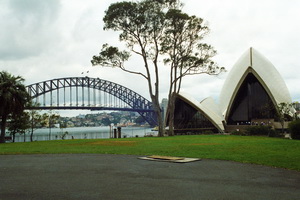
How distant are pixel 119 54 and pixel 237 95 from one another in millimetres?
24355

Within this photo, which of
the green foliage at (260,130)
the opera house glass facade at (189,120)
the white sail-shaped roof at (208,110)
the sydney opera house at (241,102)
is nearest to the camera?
the green foliage at (260,130)

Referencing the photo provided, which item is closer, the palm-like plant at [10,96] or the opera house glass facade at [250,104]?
the palm-like plant at [10,96]

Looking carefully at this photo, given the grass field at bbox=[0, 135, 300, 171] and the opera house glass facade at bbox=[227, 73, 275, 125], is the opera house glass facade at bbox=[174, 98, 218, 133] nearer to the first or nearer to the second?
the opera house glass facade at bbox=[227, 73, 275, 125]

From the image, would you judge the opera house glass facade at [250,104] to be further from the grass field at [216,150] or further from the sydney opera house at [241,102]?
the grass field at [216,150]

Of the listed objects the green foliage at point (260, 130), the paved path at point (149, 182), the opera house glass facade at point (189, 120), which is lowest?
the paved path at point (149, 182)

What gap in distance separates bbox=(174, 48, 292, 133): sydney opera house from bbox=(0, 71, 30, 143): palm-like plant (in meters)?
25.4

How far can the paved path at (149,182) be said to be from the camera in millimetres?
6277

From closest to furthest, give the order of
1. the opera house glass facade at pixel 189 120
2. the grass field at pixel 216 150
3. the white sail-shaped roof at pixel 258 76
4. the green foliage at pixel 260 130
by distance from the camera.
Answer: the grass field at pixel 216 150
the green foliage at pixel 260 130
the white sail-shaped roof at pixel 258 76
the opera house glass facade at pixel 189 120

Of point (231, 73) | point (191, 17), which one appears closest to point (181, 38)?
point (191, 17)

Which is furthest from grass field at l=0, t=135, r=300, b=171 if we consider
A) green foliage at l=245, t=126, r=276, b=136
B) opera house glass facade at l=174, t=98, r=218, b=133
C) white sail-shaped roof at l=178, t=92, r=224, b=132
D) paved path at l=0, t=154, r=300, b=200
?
opera house glass facade at l=174, t=98, r=218, b=133

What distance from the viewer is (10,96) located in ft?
101

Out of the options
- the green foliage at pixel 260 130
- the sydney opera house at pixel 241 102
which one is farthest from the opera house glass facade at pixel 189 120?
the green foliage at pixel 260 130

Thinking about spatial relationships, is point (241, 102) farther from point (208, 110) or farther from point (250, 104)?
point (208, 110)

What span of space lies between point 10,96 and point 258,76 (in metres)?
34.7
